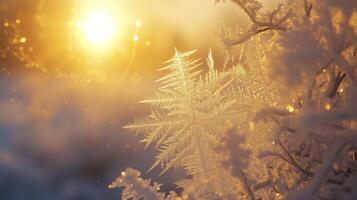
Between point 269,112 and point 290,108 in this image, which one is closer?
point 269,112

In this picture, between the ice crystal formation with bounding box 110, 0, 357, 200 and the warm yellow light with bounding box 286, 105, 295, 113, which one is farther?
the warm yellow light with bounding box 286, 105, 295, 113

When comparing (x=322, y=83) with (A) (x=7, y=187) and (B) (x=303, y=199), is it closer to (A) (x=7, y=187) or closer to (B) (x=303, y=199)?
(B) (x=303, y=199)

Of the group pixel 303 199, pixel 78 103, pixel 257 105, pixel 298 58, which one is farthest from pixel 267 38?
pixel 78 103

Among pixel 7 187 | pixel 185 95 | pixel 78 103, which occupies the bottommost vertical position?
pixel 185 95

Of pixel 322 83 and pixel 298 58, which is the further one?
pixel 322 83

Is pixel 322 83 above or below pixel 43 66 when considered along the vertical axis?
below

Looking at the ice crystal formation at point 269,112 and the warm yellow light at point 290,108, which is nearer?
the ice crystal formation at point 269,112

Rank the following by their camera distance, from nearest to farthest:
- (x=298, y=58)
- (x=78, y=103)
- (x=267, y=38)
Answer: (x=298, y=58) < (x=267, y=38) < (x=78, y=103)

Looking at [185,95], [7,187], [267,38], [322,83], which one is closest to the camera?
[322,83]
